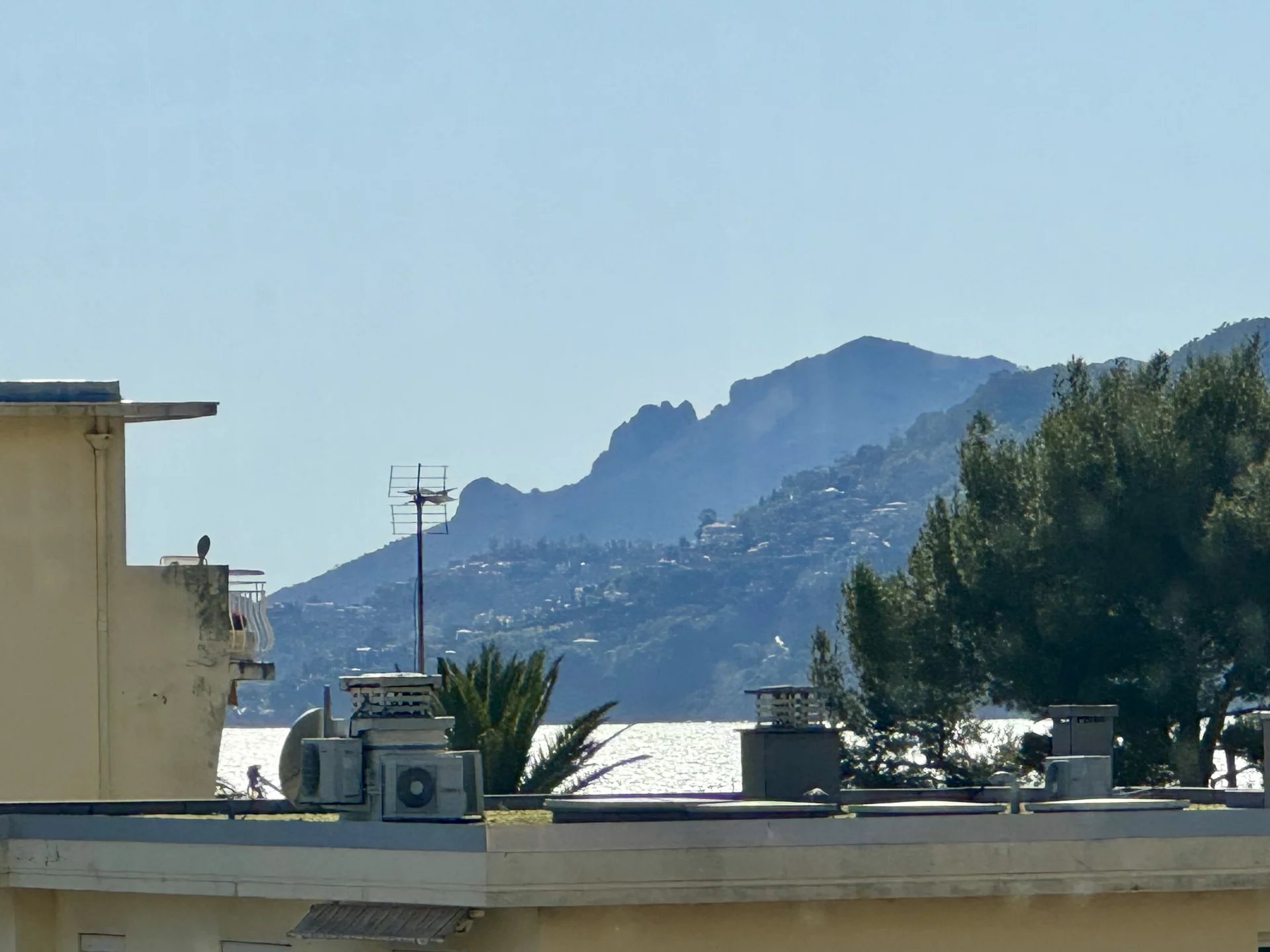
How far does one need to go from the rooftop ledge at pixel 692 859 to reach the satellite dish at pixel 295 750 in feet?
6.49

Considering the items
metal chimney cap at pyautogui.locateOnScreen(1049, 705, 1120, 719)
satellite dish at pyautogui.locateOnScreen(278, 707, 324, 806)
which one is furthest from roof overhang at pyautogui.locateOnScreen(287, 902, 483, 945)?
metal chimney cap at pyautogui.locateOnScreen(1049, 705, 1120, 719)

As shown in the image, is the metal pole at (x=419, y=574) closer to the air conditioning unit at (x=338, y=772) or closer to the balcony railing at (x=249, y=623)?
the balcony railing at (x=249, y=623)

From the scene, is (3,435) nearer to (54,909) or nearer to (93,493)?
(93,493)

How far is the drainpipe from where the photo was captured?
20.9 meters

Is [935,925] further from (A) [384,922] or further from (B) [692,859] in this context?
(A) [384,922]

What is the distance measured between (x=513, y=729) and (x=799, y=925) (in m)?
25.8

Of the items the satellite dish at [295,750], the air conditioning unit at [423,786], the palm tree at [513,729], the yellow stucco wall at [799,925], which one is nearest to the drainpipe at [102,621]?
the satellite dish at [295,750]

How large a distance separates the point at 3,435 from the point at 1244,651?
2439 centimetres

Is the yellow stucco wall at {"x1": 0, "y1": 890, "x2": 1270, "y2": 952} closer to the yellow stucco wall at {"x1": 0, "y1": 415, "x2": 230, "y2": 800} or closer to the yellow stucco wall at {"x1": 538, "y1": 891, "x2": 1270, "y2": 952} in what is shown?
the yellow stucco wall at {"x1": 538, "y1": 891, "x2": 1270, "y2": 952}

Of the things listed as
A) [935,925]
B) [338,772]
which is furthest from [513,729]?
[935,925]

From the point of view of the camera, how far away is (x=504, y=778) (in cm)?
3600

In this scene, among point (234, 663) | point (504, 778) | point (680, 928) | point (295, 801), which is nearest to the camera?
point (680, 928)

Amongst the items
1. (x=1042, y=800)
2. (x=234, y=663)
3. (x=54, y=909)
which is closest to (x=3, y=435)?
(x=234, y=663)

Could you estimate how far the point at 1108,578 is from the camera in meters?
40.2
